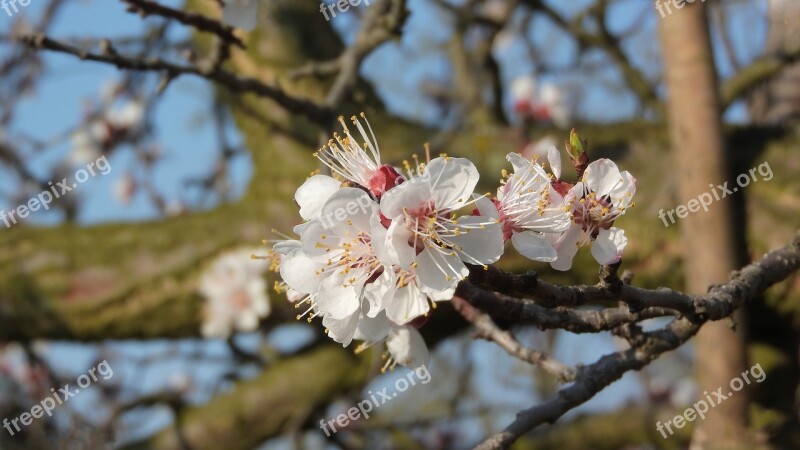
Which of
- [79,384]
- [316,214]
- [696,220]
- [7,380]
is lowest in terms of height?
[7,380]

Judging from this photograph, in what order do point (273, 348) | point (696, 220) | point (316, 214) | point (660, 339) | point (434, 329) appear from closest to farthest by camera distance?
1. point (316, 214)
2. point (660, 339)
3. point (696, 220)
4. point (434, 329)
5. point (273, 348)

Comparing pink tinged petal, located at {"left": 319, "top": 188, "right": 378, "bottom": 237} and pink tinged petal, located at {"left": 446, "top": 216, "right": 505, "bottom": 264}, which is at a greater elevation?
pink tinged petal, located at {"left": 319, "top": 188, "right": 378, "bottom": 237}

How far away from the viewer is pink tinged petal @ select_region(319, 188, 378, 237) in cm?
101

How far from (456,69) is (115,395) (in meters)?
2.80

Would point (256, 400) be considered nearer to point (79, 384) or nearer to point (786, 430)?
point (79, 384)

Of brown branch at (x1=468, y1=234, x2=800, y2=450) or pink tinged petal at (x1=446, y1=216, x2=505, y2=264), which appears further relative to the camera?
brown branch at (x1=468, y1=234, x2=800, y2=450)

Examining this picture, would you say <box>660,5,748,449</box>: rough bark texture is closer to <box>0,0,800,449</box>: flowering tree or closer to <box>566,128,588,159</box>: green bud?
<box>0,0,800,449</box>: flowering tree

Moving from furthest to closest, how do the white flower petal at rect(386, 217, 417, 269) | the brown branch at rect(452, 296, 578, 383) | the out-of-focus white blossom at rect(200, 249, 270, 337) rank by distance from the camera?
the out-of-focus white blossom at rect(200, 249, 270, 337) → the brown branch at rect(452, 296, 578, 383) → the white flower petal at rect(386, 217, 417, 269)

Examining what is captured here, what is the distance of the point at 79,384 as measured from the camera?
3236mm

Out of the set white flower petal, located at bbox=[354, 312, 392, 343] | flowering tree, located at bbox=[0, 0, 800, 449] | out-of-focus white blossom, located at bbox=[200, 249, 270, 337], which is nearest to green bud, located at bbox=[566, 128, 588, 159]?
flowering tree, located at bbox=[0, 0, 800, 449]

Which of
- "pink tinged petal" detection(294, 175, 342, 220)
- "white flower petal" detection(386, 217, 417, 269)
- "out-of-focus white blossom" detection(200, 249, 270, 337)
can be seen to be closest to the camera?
"white flower petal" detection(386, 217, 417, 269)

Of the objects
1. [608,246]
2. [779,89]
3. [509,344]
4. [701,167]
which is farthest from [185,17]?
[779,89]

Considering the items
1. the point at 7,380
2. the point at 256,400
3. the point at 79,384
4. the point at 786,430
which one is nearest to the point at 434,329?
the point at 256,400

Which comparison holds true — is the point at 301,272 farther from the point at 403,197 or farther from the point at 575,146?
the point at 575,146
